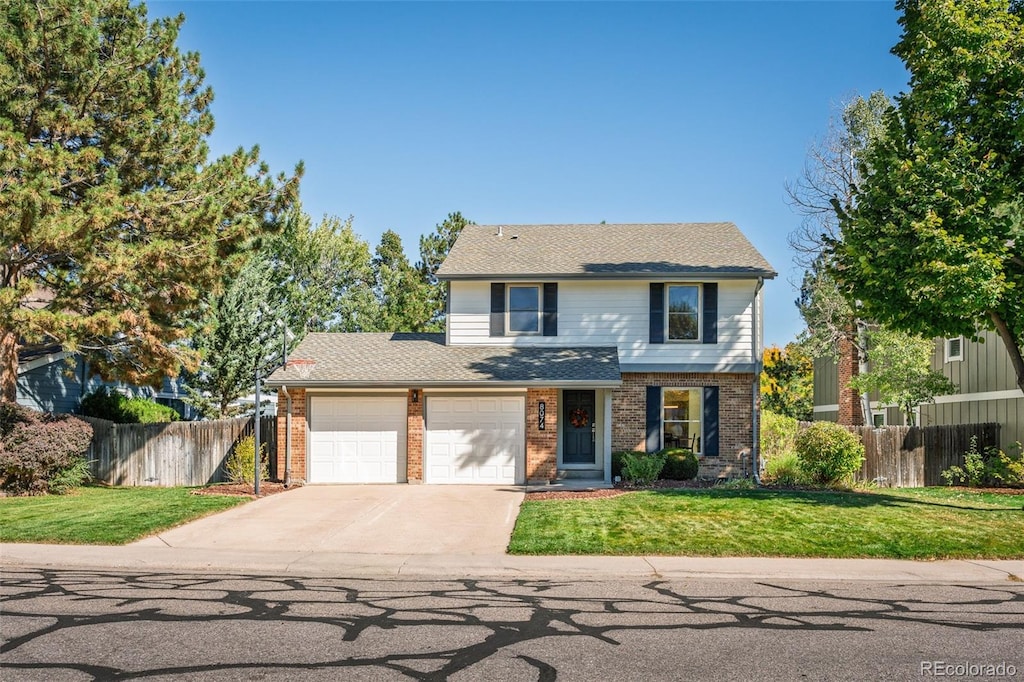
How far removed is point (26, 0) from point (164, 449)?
36.9 ft

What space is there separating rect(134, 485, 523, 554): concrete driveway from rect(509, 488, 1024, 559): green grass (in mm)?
778

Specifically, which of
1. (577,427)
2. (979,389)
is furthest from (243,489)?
(979,389)

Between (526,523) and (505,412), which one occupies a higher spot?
(505,412)

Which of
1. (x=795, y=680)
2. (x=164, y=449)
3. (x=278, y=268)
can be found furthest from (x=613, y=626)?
(x=278, y=268)

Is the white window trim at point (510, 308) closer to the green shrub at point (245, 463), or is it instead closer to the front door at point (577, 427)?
the front door at point (577, 427)

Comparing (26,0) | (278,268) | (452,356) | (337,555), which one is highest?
(26,0)

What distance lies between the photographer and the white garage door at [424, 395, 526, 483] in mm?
22188

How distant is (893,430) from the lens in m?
24.9

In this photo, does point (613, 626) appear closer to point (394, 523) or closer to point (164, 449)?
point (394, 523)

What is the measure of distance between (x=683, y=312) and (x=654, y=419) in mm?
3036

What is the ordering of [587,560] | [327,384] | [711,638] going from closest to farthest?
1. [711,638]
2. [587,560]
3. [327,384]

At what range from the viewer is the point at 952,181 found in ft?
50.9

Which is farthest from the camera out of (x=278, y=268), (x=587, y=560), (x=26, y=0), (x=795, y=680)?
(x=278, y=268)

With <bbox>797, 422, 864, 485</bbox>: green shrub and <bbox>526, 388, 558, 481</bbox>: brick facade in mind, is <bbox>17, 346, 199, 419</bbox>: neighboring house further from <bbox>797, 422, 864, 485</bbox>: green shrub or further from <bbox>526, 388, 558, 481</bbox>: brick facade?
<bbox>797, 422, 864, 485</bbox>: green shrub
